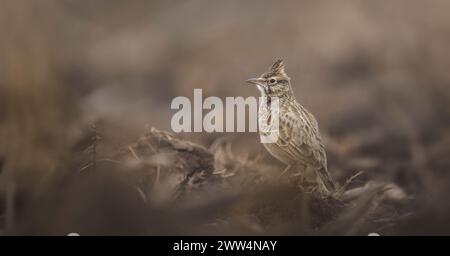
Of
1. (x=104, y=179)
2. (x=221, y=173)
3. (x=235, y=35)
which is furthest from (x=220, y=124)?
(x=104, y=179)

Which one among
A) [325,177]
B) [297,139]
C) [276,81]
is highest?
[276,81]

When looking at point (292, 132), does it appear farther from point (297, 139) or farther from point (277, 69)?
point (277, 69)

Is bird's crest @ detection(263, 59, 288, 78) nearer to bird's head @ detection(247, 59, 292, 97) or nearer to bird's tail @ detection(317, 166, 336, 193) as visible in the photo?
bird's head @ detection(247, 59, 292, 97)

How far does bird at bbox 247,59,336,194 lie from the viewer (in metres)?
2.49

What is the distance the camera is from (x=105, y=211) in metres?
2.54

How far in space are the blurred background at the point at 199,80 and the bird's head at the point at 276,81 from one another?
0.11 feet

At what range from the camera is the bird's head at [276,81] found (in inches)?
98.3

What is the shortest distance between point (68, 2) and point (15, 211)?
0.98 m

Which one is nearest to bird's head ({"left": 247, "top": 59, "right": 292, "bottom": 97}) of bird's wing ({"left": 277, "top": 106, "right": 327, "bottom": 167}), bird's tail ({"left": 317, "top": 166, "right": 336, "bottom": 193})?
bird's wing ({"left": 277, "top": 106, "right": 327, "bottom": 167})

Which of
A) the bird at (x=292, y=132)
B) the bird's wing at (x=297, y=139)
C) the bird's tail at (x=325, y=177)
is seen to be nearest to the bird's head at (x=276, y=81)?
the bird at (x=292, y=132)

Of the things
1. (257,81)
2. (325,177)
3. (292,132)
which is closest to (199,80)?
(257,81)

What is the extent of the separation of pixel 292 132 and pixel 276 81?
240 mm

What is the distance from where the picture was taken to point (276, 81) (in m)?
2.50

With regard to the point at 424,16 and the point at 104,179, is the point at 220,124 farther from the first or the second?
the point at 424,16
